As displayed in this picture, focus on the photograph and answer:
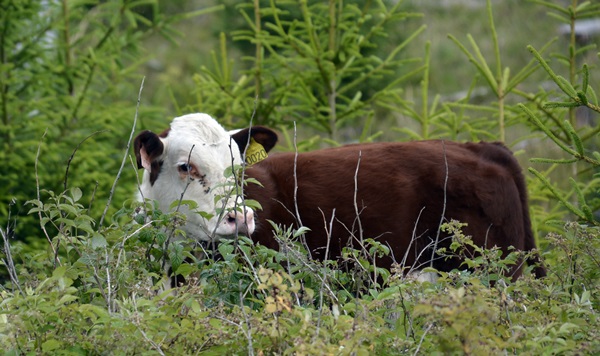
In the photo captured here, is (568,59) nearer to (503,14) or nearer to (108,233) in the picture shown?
(108,233)

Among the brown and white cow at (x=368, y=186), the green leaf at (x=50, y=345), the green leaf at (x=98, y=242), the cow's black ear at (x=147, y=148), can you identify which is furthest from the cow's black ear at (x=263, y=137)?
the green leaf at (x=50, y=345)

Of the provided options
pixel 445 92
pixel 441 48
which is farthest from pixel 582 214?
pixel 441 48

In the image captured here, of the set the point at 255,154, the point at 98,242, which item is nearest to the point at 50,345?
the point at 98,242

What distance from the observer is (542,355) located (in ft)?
9.77

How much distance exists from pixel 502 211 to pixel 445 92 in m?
12.7

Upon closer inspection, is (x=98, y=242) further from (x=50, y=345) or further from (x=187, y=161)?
(x=187, y=161)

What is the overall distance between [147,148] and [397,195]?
151 centimetres

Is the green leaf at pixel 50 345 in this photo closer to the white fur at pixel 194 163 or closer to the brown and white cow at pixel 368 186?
the white fur at pixel 194 163

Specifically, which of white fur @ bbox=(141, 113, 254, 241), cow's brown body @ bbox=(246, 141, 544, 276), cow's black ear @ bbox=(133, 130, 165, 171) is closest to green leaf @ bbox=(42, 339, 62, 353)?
white fur @ bbox=(141, 113, 254, 241)

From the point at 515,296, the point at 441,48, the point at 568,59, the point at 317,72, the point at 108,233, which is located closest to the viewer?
the point at 515,296

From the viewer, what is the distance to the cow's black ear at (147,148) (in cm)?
544

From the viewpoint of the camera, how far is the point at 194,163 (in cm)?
546

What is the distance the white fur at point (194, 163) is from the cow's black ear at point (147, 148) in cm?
6

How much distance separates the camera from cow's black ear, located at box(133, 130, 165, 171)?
5441mm
